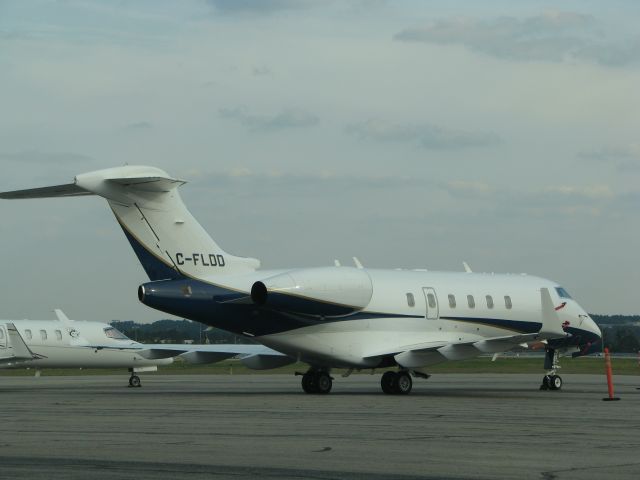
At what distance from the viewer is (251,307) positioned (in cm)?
2853

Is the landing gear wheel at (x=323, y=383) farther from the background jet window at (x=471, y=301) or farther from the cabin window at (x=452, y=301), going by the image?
the background jet window at (x=471, y=301)

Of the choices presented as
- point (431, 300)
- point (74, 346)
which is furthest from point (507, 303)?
point (74, 346)

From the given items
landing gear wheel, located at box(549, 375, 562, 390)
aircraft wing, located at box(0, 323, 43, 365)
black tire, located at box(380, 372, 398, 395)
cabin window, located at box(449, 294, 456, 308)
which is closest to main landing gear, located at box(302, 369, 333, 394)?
black tire, located at box(380, 372, 398, 395)

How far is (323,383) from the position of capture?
31.2 metres

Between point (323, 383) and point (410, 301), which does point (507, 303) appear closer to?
point (410, 301)

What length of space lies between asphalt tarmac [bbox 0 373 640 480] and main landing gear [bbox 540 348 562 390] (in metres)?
6.04

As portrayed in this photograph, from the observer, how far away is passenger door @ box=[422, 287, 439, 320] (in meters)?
32.1

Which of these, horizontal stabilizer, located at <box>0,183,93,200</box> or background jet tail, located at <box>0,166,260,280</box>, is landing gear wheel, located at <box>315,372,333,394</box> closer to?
background jet tail, located at <box>0,166,260,280</box>

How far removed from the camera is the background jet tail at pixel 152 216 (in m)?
27.8

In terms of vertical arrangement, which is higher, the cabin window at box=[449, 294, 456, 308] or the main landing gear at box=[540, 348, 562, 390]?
the cabin window at box=[449, 294, 456, 308]


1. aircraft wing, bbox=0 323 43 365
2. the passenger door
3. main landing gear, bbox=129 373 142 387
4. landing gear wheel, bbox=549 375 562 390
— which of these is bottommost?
landing gear wheel, bbox=549 375 562 390

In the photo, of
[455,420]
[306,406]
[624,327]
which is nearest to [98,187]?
[306,406]

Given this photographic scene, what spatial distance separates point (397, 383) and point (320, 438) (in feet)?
47.2

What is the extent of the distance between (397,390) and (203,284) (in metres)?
6.39
